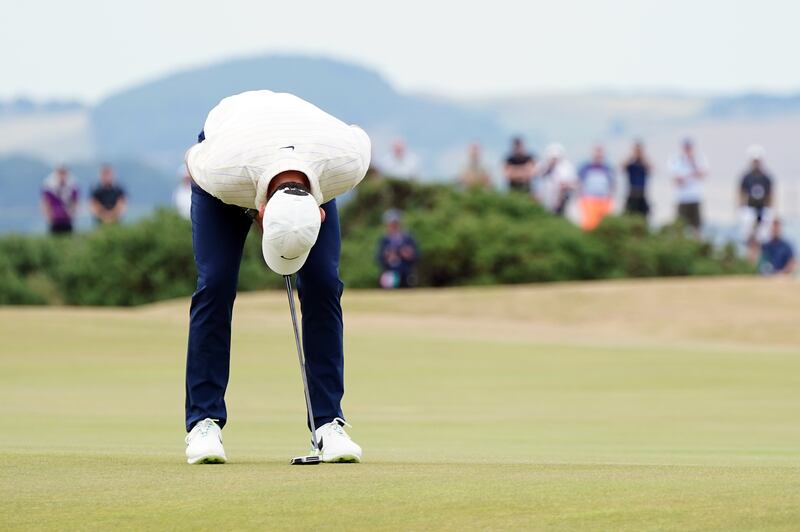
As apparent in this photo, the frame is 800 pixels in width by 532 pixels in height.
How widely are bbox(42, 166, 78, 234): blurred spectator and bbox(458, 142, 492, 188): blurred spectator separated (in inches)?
303

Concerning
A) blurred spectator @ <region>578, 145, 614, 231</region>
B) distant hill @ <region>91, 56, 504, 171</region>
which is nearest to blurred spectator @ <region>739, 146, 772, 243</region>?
blurred spectator @ <region>578, 145, 614, 231</region>

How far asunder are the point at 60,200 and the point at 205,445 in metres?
25.2

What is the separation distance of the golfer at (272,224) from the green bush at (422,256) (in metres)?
22.9

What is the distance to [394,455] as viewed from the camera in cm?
816

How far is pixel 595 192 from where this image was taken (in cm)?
3253

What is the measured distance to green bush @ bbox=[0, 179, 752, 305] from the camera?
1227 inches

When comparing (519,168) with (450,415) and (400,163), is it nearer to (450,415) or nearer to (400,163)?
(400,163)

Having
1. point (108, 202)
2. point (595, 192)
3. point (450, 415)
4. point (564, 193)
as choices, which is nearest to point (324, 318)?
point (450, 415)

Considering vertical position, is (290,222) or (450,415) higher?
(290,222)

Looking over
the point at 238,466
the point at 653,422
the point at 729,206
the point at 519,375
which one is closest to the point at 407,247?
the point at 519,375

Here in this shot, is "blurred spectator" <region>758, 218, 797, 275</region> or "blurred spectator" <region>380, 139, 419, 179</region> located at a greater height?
"blurred spectator" <region>380, 139, 419, 179</region>

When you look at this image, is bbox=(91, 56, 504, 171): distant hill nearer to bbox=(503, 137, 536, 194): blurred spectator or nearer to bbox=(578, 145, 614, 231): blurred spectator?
bbox=(503, 137, 536, 194): blurred spectator

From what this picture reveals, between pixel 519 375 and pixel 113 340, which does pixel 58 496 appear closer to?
pixel 519 375

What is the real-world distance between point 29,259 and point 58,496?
27630 mm
